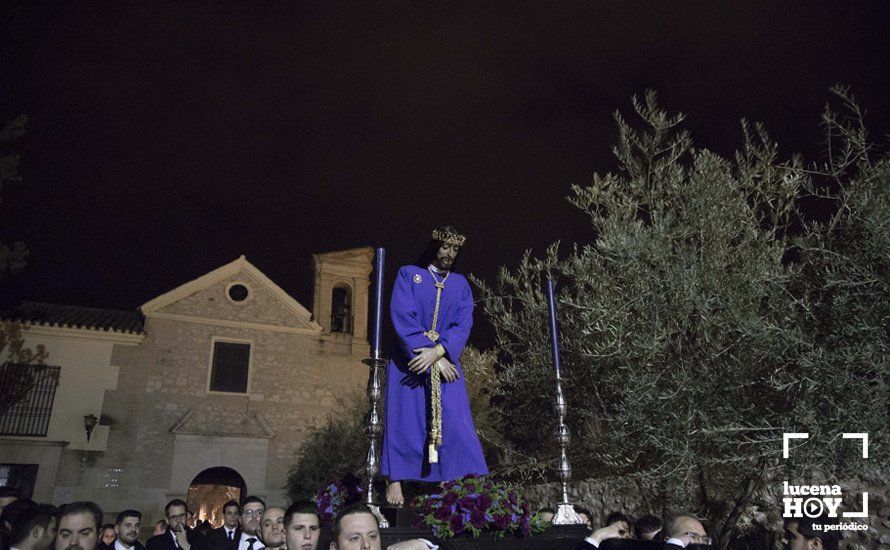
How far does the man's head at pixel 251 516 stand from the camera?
6430 millimetres

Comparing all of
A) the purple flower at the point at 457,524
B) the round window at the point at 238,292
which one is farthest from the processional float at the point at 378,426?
the round window at the point at 238,292

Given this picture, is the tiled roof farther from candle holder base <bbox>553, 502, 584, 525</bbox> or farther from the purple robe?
candle holder base <bbox>553, 502, 584, 525</bbox>

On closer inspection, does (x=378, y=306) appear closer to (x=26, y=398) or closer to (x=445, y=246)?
(x=445, y=246)

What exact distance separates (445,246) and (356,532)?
337 cm

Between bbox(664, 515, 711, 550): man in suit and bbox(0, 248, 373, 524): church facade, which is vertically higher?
bbox(0, 248, 373, 524): church facade

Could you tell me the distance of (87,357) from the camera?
20344 millimetres

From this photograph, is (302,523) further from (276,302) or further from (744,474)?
(276,302)

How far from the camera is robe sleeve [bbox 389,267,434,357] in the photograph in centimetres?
583

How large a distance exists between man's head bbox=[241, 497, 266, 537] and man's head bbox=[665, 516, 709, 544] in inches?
154

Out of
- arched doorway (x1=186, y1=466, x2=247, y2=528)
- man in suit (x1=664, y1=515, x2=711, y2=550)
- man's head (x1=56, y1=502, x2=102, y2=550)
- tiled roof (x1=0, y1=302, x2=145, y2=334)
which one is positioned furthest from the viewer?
arched doorway (x1=186, y1=466, x2=247, y2=528)

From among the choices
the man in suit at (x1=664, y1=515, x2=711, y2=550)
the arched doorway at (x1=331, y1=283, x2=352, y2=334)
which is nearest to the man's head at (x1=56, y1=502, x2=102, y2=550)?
the man in suit at (x1=664, y1=515, x2=711, y2=550)

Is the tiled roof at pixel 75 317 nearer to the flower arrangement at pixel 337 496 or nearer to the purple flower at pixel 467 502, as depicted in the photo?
the flower arrangement at pixel 337 496

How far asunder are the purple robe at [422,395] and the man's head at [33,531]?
99.0 inches

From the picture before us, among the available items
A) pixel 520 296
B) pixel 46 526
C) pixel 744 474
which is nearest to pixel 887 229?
pixel 744 474
